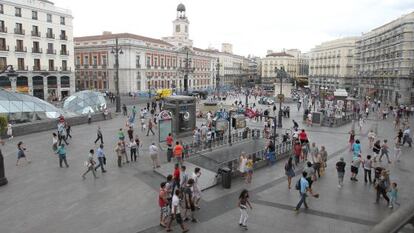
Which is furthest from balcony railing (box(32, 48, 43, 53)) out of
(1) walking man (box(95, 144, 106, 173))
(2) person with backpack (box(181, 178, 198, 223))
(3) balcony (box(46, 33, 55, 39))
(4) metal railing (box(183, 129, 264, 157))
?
(2) person with backpack (box(181, 178, 198, 223))

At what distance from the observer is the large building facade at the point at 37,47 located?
1795 inches

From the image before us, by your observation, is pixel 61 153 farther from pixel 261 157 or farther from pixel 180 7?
pixel 180 7

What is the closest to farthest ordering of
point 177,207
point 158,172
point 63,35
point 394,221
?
1. point 394,221
2. point 177,207
3. point 158,172
4. point 63,35

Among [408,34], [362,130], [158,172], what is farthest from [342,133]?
[408,34]

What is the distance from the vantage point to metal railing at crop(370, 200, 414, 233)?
67.8 inches

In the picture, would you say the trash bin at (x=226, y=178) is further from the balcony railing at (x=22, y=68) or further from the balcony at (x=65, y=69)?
the balcony at (x=65, y=69)

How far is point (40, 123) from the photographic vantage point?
25.5 metres

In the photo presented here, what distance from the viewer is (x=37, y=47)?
4947cm

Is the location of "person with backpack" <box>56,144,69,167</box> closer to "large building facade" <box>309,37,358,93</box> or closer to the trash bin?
the trash bin

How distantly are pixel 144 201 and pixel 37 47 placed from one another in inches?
1826

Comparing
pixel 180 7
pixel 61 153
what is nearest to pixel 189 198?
pixel 61 153

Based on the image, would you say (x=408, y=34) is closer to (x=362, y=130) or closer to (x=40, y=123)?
(x=362, y=130)

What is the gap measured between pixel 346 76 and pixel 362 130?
6217 cm

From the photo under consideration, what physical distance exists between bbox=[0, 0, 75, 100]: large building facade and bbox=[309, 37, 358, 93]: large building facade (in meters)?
56.0
